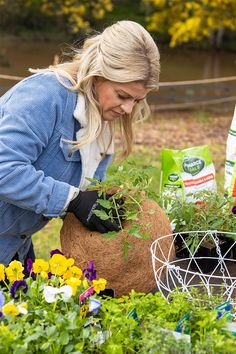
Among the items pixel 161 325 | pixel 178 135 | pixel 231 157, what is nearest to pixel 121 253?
pixel 161 325

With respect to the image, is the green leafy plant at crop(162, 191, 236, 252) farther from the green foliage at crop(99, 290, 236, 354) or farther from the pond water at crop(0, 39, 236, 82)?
the pond water at crop(0, 39, 236, 82)

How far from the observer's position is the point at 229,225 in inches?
87.7

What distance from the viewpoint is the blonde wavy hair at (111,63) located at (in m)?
2.04


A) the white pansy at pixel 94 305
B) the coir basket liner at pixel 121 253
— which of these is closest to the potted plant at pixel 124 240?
the coir basket liner at pixel 121 253

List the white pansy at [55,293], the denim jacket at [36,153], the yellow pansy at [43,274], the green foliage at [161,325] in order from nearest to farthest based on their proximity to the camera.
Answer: the green foliage at [161,325] < the white pansy at [55,293] < the yellow pansy at [43,274] < the denim jacket at [36,153]

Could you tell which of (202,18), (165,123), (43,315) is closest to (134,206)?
(43,315)

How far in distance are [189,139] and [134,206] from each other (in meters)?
6.81

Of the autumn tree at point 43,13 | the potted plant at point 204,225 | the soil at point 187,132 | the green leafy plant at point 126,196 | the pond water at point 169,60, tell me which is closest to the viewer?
the green leafy plant at point 126,196

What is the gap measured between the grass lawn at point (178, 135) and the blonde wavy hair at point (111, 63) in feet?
10.3

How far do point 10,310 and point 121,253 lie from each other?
52 cm

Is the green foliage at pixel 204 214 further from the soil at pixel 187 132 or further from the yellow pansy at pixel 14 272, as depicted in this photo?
the soil at pixel 187 132

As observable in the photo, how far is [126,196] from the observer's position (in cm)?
196

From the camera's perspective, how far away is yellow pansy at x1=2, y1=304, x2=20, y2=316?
1435 mm

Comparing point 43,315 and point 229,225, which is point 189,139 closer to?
point 229,225
